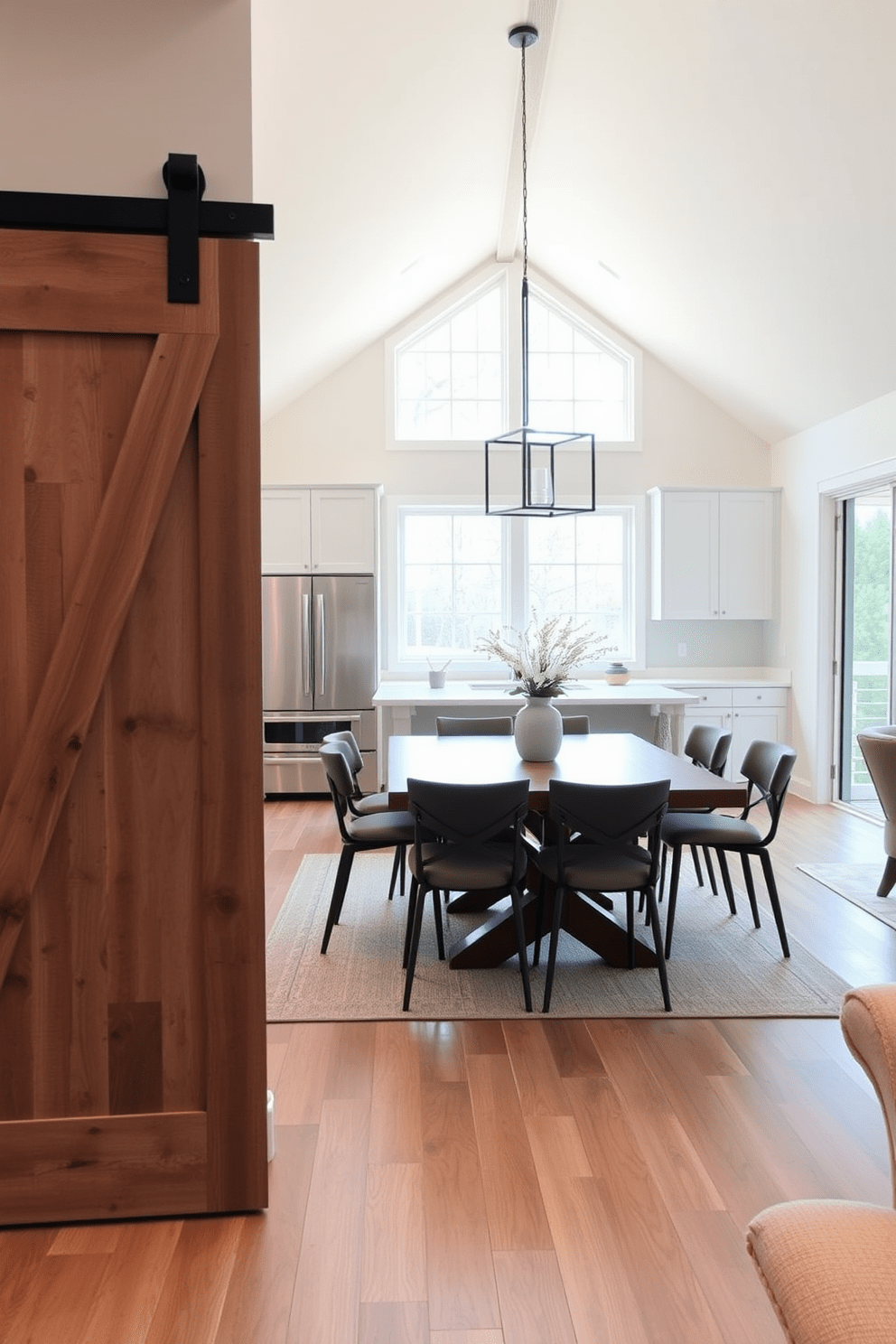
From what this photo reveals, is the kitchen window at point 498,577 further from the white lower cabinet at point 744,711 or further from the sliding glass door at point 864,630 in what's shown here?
the sliding glass door at point 864,630

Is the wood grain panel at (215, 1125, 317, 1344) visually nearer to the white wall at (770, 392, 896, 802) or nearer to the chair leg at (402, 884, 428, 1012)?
the chair leg at (402, 884, 428, 1012)

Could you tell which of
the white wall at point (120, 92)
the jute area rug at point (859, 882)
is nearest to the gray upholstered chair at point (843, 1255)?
the white wall at point (120, 92)

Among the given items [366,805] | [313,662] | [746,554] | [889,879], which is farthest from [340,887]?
[746,554]

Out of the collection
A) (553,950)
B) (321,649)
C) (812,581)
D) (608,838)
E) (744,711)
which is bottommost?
(553,950)

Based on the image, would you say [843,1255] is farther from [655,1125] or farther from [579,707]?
[579,707]

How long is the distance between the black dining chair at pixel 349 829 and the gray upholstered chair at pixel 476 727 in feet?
3.44

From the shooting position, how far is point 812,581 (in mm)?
7180

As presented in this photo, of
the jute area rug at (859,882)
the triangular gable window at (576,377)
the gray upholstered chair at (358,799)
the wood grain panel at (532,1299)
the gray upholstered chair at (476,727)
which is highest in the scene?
the triangular gable window at (576,377)

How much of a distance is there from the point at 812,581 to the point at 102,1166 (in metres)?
6.29

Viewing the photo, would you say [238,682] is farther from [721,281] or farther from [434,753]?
[721,281]

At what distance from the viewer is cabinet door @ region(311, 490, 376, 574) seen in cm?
735

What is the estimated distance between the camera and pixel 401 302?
24.7 ft

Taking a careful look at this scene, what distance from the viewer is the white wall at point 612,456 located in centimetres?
793

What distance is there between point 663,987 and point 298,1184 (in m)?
1.49
